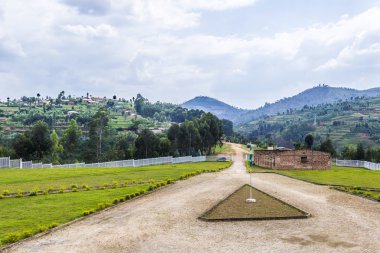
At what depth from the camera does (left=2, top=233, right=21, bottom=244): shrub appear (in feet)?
50.1

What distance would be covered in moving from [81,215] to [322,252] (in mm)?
11774

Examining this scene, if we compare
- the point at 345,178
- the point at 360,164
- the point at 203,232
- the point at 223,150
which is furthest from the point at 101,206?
the point at 223,150

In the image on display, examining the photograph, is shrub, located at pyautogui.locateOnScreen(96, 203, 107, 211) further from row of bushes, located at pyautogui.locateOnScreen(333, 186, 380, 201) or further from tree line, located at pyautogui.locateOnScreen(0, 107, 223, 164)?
tree line, located at pyautogui.locateOnScreen(0, 107, 223, 164)

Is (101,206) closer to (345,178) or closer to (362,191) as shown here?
(362,191)

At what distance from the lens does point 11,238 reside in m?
15.4

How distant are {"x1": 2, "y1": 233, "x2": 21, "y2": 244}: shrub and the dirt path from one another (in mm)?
398

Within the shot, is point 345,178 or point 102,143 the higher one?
point 102,143

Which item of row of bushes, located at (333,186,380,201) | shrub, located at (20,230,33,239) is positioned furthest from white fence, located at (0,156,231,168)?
shrub, located at (20,230,33,239)

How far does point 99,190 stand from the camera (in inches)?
1182

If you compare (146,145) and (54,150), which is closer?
(54,150)

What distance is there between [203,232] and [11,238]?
7.49m

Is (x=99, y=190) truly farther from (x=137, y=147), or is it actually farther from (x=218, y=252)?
(x=137, y=147)

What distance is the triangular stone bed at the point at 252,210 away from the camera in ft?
64.2

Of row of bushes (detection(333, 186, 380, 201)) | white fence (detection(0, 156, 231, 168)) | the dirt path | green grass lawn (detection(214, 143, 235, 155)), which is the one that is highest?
green grass lawn (detection(214, 143, 235, 155))
